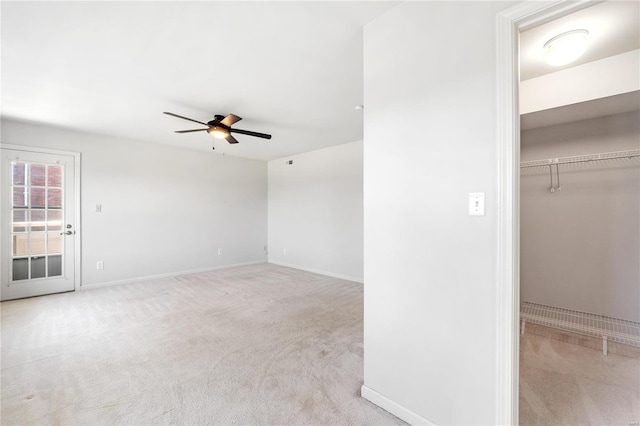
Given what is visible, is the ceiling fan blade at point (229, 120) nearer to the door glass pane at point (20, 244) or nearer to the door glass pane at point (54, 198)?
the door glass pane at point (54, 198)

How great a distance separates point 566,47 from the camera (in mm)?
1813

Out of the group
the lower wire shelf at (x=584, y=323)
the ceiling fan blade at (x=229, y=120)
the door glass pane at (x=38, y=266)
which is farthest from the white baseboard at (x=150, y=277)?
the lower wire shelf at (x=584, y=323)

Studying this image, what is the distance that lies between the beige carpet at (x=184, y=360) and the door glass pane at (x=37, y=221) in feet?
3.35

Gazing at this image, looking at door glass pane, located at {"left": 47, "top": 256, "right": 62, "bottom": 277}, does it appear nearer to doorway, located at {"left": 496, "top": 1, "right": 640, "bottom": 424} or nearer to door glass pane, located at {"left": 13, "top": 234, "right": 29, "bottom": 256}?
door glass pane, located at {"left": 13, "top": 234, "right": 29, "bottom": 256}

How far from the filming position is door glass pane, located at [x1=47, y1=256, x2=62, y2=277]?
13.3 ft

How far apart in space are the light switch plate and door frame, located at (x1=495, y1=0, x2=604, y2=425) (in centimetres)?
7

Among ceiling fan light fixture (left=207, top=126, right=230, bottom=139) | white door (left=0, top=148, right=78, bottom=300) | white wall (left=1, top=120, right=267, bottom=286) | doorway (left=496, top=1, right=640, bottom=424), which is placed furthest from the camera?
white wall (left=1, top=120, right=267, bottom=286)

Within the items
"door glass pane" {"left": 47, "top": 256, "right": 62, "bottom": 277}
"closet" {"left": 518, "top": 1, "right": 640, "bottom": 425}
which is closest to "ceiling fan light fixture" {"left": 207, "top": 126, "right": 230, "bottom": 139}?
"closet" {"left": 518, "top": 1, "right": 640, "bottom": 425}

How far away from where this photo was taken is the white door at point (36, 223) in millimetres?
3740

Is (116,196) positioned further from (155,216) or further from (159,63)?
(159,63)

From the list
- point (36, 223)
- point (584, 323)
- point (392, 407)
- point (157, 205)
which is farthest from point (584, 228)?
point (36, 223)

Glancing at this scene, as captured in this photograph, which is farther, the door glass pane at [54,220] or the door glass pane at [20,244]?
the door glass pane at [54,220]

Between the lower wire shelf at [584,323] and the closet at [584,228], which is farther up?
the closet at [584,228]

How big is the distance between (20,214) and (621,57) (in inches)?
271
